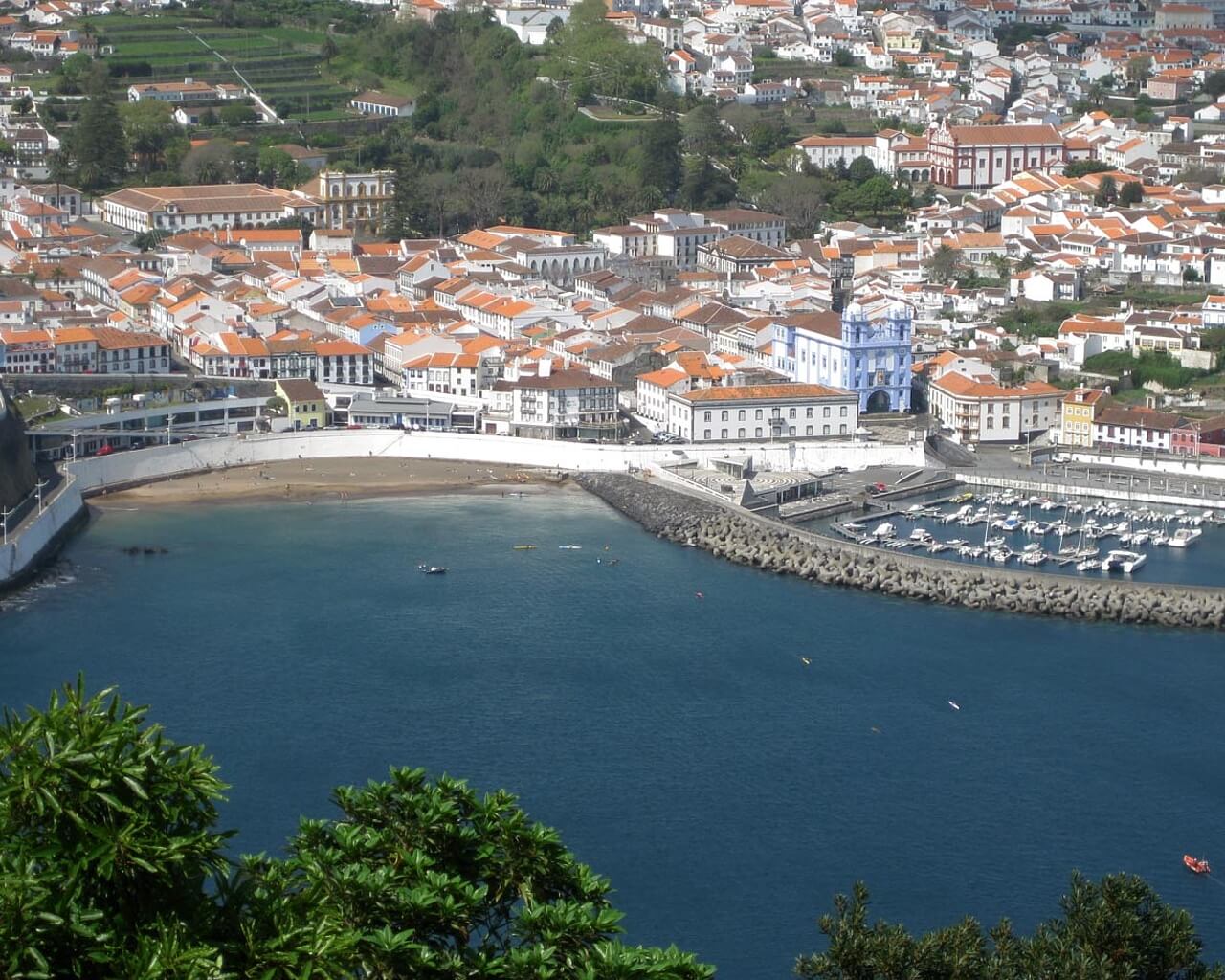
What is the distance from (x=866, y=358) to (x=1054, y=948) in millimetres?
11815

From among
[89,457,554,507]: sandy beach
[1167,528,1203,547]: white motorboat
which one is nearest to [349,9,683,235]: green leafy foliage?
[89,457,554,507]: sandy beach

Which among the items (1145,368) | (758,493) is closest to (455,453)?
(758,493)

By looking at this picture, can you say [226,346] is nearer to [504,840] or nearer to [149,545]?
[149,545]

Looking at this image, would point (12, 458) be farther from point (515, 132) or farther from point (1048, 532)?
point (515, 132)

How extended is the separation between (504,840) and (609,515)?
10.2 metres

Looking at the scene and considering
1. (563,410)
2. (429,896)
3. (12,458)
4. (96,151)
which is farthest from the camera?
(96,151)

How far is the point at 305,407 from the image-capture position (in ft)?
57.1

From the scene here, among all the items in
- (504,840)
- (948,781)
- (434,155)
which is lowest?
(948,781)

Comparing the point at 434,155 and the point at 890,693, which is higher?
the point at 434,155

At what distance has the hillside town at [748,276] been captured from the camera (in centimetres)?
1755

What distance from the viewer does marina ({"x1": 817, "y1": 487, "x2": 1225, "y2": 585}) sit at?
14.2 metres

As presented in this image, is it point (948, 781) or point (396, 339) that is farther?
point (396, 339)

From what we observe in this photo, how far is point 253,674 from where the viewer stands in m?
11.6

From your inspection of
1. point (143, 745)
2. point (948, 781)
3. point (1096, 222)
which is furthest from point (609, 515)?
point (143, 745)
